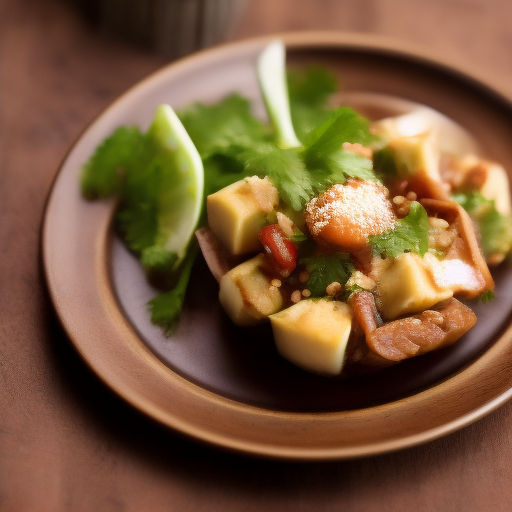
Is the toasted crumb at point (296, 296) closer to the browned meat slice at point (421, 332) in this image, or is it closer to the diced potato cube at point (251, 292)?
the diced potato cube at point (251, 292)

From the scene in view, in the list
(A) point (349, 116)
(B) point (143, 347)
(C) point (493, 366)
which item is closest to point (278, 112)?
(A) point (349, 116)

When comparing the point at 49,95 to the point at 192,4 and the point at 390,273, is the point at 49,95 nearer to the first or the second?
the point at 192,4

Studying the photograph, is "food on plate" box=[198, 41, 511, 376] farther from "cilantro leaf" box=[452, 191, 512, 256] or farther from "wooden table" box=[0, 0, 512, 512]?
"wooden table" box=[0, 0, 512, 512]

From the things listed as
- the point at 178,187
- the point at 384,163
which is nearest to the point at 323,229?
the point at 384,163

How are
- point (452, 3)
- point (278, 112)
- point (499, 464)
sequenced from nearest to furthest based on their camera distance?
point (499, 464), point (278, 112), point (452, 3)

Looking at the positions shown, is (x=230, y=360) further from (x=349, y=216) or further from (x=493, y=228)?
(x=493, y=228)

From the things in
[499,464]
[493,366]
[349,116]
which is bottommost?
[499,464]

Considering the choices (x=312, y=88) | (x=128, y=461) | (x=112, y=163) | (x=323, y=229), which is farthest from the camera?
(x=312, y=88)
